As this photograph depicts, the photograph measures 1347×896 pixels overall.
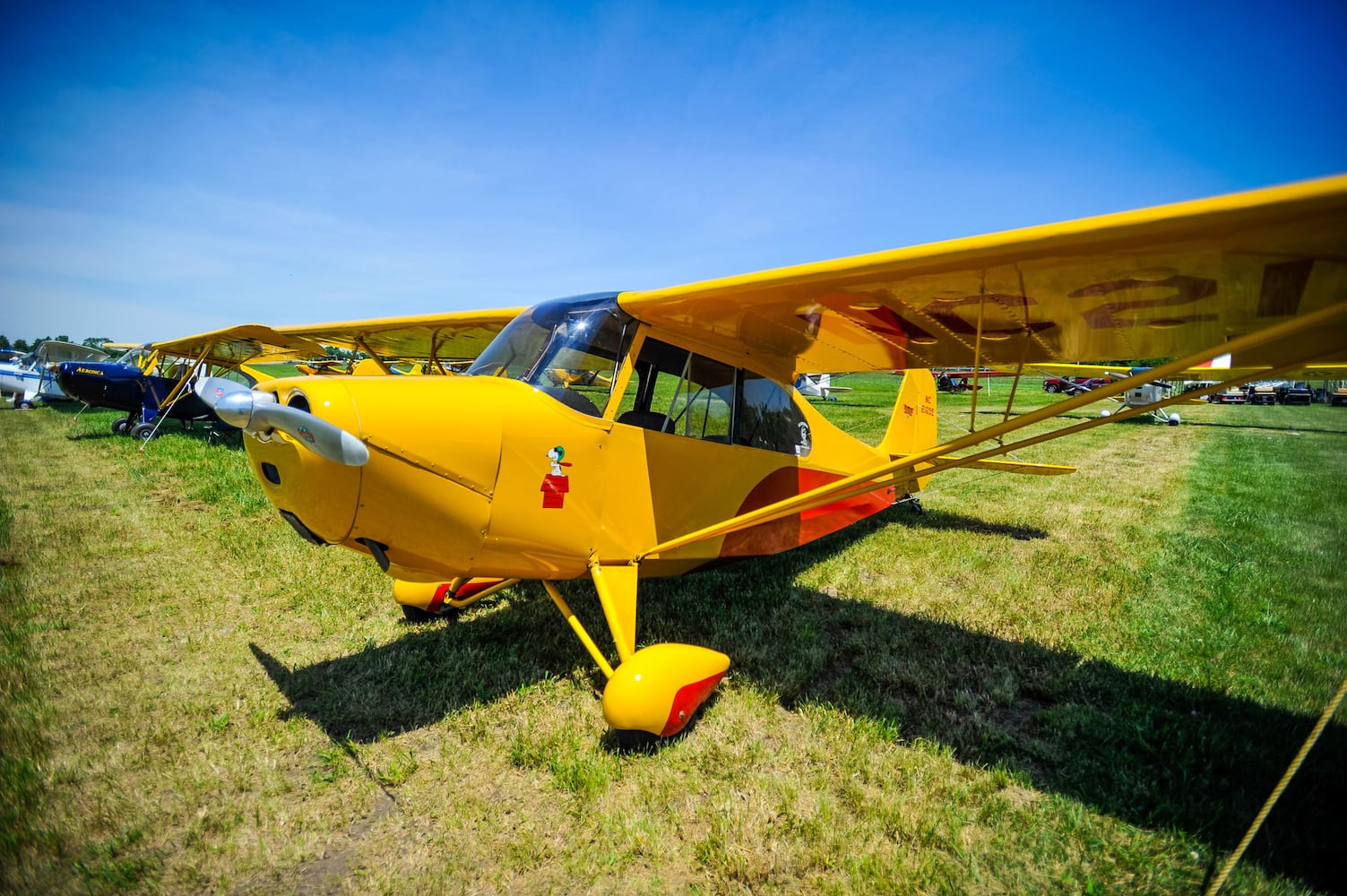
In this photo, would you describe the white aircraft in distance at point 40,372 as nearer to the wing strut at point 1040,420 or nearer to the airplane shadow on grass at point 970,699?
the airplane shadow on grass at point 970,699

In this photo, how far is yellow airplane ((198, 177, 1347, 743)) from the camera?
2275 mm

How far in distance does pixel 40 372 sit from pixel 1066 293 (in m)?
27.6

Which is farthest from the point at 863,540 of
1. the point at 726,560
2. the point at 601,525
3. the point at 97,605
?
the point at 97,605

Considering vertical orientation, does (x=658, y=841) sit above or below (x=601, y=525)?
below

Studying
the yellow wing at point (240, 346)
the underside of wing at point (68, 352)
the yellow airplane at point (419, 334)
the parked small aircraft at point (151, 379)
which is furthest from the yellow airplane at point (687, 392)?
the underside of wing at point (68, 352)

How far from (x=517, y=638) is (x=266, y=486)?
2.00 metres

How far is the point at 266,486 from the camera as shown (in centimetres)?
252

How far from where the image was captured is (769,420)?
461 cm

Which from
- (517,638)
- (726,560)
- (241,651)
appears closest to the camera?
(241,651)

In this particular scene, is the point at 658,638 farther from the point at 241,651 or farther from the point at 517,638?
the point at 241,651

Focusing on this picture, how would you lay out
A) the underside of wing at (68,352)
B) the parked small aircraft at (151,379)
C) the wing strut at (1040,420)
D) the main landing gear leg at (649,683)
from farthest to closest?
the underside of wing at (68,352), the parked small aircraft at (151,379), the main landing gear leg at (649,683), the wing strut at (1040,420)

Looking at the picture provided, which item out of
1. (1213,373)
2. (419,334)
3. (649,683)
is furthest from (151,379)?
(1213,373)

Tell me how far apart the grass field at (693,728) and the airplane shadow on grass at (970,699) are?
19 mm

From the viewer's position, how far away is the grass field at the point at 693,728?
2201 mm
